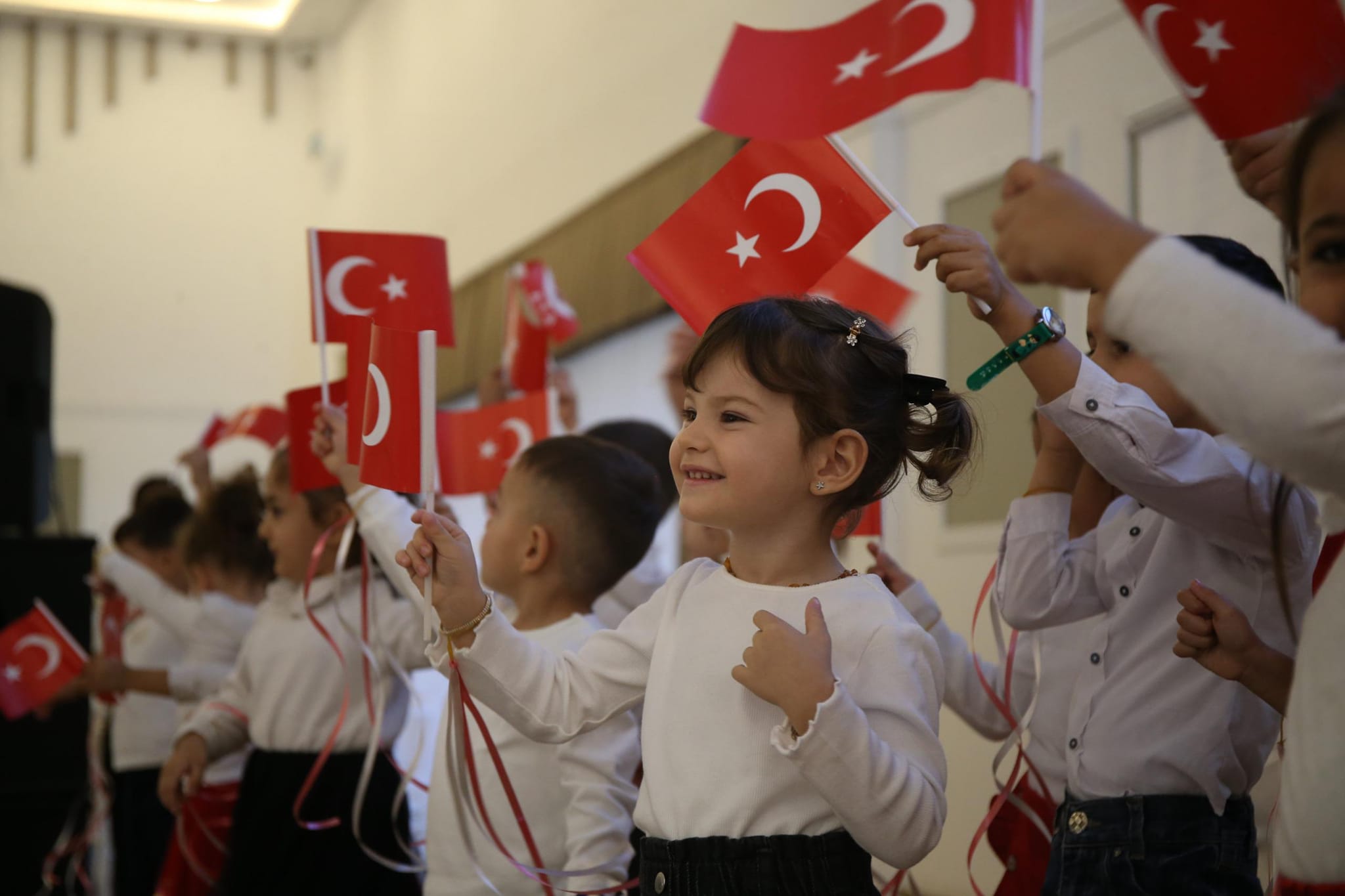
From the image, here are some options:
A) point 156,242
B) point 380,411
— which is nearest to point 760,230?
point 380,411

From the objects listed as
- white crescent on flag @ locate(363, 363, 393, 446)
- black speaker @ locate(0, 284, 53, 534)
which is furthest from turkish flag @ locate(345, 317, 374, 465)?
black speaker @ locate(0, 284, 53, 534)

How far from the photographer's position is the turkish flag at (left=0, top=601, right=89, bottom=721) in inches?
134

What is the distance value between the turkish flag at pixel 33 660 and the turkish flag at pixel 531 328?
54.1 inches

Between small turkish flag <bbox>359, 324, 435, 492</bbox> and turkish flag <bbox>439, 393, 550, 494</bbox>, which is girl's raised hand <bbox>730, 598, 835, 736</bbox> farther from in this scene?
turkish flag <bbox>439, 393, 550, 494</bbox>

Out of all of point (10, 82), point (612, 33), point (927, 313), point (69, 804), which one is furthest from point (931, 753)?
point (10, 82)

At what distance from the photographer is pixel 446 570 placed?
4.50ft

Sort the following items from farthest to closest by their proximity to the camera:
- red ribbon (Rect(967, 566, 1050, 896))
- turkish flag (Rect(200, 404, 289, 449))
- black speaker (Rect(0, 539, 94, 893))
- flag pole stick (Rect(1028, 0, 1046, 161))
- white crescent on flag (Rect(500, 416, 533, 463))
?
black speaker (Rect(0, 539, 94, 893)), turkish flag (Rect(200, 404, 289, 449)), white crescent on flag (Rect(500, 416, 533, 463)), red ribbon (Rect(967, 566, 1050, 896)), flag pole stick (Rect(1028, 0, 1046, 161))

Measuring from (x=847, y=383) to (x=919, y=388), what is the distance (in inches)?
3.9

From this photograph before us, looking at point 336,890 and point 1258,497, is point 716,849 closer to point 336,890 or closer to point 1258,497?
point 1258,497

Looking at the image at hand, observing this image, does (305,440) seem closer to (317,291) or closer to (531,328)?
(317,291)

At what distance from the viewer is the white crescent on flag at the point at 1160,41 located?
4.28ft

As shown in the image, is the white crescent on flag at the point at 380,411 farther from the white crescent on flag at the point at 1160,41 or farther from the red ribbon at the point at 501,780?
the white crescent on flag at the point at 1160,41

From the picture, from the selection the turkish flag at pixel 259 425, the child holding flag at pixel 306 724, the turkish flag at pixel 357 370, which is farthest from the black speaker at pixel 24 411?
the turkish flag at pixel 357 370

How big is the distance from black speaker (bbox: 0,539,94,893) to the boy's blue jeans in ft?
10.9
